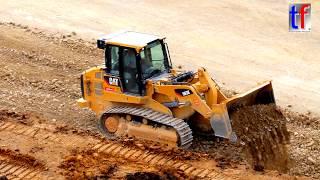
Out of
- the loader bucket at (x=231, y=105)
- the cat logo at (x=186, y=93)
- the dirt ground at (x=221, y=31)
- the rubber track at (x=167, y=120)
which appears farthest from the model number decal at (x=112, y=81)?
the dirt ground at (x=221, y=31)

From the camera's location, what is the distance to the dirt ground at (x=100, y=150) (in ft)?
43.2

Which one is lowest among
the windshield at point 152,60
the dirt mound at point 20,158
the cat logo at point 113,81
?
the dirt mound at point 20,158

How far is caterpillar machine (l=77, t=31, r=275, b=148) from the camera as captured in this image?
13891mm

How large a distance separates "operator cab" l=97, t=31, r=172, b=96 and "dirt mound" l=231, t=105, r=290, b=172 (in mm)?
2142

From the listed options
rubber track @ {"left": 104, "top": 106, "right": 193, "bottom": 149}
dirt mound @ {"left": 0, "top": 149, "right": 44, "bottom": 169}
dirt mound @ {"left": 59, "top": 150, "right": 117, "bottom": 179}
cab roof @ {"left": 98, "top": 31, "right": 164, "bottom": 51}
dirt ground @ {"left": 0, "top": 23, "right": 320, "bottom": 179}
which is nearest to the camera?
dirt mound @ {"left": 59, "top": 150, "right": 117, "bottom": 179}

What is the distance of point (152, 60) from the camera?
14.9m

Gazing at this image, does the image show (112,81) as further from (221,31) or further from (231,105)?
(221,31)

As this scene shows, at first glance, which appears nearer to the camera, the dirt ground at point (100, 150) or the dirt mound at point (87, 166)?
the dirt mound at point (87, 166)

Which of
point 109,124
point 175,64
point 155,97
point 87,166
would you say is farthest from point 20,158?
point 175,64

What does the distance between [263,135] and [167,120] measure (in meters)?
2.08

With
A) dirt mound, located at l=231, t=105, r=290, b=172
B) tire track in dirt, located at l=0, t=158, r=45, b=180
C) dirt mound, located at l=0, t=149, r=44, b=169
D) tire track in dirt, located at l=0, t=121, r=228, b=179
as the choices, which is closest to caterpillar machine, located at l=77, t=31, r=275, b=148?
dirt mound, located at l=231, t=105, r=290, b=172

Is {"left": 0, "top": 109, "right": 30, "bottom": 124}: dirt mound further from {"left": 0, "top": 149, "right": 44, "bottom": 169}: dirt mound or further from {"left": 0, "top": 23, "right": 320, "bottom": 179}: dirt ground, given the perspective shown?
{"left": 0, "top": 149, "right": 44, "bottom": 169}: dirt mound

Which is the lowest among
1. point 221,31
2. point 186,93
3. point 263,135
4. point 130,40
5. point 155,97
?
point 263,135

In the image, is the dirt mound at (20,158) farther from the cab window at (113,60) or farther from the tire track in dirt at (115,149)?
the cab window at (113,60)
